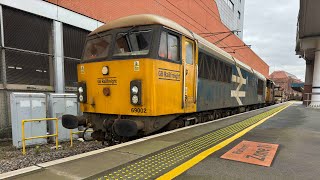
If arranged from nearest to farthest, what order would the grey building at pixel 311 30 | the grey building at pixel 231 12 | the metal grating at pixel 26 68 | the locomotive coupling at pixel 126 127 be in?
the locomotive coupling at pixel 126 127 → the metal grating at pixel 26 68 → the grey building at pixel 311 30 → the grey building at pixel 231 12

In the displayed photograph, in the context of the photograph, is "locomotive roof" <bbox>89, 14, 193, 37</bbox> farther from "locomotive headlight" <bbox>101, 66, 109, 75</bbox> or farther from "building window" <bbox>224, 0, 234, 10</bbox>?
"building window" <bbox>224, 0, 234, 10</bbox>

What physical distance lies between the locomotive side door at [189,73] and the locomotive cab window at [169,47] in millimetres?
233

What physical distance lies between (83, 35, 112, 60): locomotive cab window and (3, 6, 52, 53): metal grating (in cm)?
422

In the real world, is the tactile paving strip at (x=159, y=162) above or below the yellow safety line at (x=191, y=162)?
above

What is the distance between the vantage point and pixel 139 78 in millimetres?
4828

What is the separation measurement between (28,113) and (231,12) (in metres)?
36.4

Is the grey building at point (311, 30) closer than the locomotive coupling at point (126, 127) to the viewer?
No

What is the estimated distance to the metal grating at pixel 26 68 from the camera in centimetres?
850

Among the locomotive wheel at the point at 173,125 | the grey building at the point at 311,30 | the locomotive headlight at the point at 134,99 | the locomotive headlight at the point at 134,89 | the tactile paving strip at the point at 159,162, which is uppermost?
the grey building at the point at 311,30

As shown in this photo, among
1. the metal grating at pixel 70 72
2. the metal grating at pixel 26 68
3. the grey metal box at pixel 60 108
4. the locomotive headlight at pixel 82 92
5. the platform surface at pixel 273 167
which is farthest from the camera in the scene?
the metal grating at pixel 70 72

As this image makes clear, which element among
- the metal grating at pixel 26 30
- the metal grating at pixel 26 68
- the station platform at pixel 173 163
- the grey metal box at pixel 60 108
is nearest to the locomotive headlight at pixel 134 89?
the station platform at pixel 173 163

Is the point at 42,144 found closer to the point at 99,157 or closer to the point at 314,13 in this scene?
the point at 99,157

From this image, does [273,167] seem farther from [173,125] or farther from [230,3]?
[230,3]

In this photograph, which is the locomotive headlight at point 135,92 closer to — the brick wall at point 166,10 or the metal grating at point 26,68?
the metal grating at point 26,68
